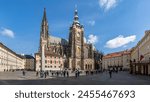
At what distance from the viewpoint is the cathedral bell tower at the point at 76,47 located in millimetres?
139312

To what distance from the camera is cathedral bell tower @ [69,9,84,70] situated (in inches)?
5485

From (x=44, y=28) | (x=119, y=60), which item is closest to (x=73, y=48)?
(x=44, y=28)

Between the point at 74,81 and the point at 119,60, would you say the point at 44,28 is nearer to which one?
the point at 119,60

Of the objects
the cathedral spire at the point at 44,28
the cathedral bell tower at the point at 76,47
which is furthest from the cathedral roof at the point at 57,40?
the cathedral spire at the point at 44,28

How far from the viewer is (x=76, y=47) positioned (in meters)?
142

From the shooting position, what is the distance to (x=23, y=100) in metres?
13.4

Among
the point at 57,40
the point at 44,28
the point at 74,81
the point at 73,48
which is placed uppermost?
the point at 44,28

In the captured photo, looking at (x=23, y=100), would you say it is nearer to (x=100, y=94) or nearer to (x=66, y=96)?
(x=66, y=96)

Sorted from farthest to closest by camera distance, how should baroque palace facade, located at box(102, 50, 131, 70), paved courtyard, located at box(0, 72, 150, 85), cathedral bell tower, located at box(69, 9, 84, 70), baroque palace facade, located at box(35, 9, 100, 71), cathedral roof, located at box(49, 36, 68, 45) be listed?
1. cathedral roof, located at box(49, 36, 68, 45)
2. baroque palace facade, located at box(102, 50, 131, 70)
3. cathedral bell tower, located at box(69, 9, 84, 70)
4. baroque palace facade, located at box(35, 9, 100, 71)
5. paved courtyard, located at box(0, 72, 150, 85)

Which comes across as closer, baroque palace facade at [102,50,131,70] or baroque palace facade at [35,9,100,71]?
baroque palace facade at [35,9,100,71]

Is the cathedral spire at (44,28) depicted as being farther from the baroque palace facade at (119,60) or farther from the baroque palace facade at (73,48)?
the baroque palace facade at (119,60)

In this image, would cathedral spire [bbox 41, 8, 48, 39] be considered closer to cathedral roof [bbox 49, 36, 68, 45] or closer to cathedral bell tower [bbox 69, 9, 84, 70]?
cathedral roof [bbox 49, 36, 68, 45]

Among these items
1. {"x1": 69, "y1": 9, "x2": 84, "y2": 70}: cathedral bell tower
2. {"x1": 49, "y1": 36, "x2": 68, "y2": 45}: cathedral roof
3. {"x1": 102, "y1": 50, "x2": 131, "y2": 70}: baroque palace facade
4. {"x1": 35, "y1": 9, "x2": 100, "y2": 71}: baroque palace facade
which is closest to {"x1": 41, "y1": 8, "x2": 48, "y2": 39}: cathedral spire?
{"x1": 35, "y1": 9, "x2": 100, "y2": 71}: baroque palace facade

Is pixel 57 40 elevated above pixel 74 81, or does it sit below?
above
